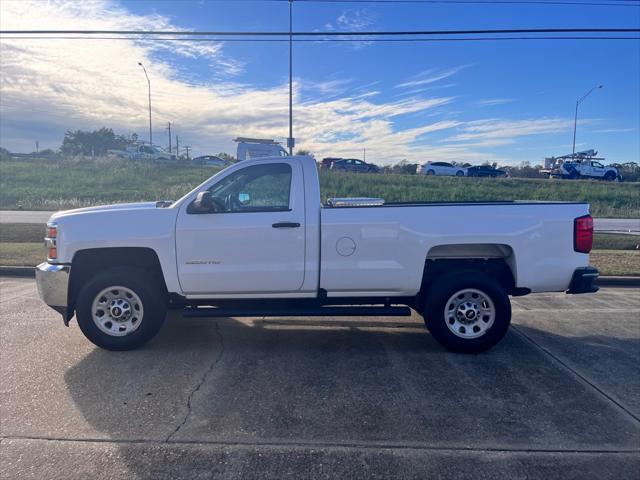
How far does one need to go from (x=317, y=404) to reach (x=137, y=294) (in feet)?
7.49

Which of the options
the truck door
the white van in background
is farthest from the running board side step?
the white van in background

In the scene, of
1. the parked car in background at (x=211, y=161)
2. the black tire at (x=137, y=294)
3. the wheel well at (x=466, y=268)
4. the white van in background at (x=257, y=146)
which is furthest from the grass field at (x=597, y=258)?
the parked car in background at (x=211, y=161)

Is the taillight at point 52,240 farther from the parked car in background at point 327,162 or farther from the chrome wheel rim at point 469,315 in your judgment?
the parked car in background at point 327,162

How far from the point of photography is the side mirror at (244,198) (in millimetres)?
5027

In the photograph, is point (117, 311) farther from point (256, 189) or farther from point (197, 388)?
point (256, 189)

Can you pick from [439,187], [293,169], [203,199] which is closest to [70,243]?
[203,199]

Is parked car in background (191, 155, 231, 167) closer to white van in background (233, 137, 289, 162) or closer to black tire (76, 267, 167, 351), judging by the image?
white van in background (233, 137, 289, 162)

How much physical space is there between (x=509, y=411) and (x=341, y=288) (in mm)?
1985

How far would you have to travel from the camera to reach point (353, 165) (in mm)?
40938

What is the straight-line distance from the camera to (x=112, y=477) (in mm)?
2891

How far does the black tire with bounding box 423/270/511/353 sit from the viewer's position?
191 inches

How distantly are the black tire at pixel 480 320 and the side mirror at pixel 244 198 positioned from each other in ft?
7.23

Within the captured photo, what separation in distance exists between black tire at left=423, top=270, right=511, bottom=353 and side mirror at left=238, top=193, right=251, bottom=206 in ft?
7.23

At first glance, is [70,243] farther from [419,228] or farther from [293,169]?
[419,228]
